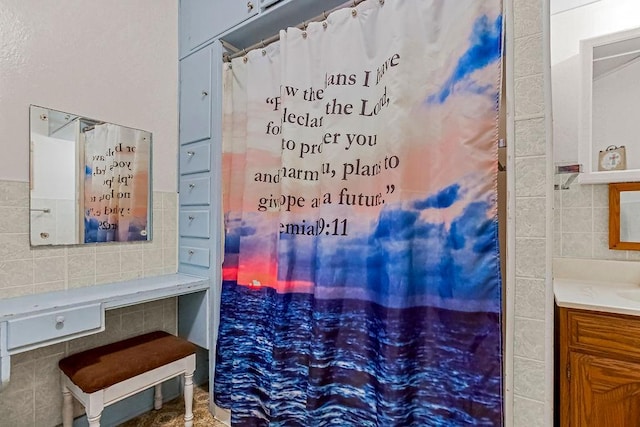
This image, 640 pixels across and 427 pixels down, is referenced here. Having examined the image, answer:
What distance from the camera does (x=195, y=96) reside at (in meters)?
1.79

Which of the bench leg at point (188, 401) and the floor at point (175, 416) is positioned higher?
the bench leg at point (188, 401)

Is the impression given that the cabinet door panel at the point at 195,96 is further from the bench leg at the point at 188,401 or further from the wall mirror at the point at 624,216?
the wall mirror at the point at 624,216

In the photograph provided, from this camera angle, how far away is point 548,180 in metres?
0.83

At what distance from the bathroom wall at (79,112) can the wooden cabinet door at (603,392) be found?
210 cm

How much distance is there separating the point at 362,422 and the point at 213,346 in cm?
94

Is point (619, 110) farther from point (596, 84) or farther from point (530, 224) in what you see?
point (530, 224)

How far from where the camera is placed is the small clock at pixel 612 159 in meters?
1.32

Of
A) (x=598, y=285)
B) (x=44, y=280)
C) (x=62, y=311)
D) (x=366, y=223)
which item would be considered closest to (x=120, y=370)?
(x=62, y=311)

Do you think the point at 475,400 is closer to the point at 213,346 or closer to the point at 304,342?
the point at 304,342

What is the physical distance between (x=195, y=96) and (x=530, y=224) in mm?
1860

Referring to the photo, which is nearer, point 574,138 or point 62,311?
point 62,311

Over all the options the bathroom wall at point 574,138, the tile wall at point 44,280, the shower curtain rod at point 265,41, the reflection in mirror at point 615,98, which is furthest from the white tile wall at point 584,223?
the tile wall at point 44,280

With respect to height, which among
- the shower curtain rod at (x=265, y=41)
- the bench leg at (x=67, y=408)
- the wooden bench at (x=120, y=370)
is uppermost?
the shower curtain rod at (x=265, y=41)

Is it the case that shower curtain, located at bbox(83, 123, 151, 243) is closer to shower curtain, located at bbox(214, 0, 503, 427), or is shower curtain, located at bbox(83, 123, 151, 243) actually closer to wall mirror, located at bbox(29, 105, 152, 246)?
wall mirror, located at bbox(29, 105, 152, 246)
